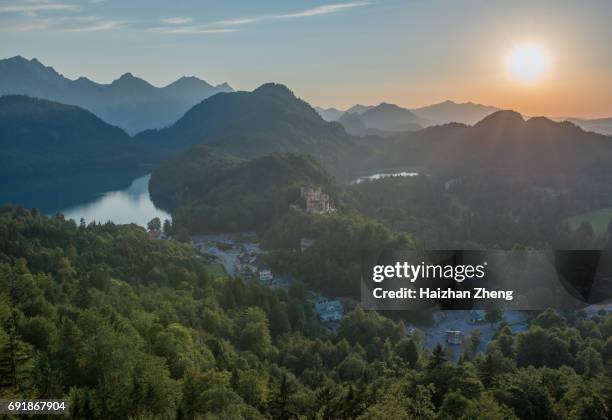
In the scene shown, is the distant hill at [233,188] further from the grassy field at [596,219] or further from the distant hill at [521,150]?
the distant hill at [521,150]

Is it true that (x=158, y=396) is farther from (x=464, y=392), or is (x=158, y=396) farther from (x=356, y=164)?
(x=356, y=164)

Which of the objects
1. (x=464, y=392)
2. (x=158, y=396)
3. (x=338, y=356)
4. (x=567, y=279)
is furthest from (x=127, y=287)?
(x=567, y=279)

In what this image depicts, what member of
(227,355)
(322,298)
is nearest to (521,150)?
(322,298)

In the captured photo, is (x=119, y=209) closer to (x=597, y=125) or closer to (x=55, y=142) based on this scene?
(x=55, y=142)

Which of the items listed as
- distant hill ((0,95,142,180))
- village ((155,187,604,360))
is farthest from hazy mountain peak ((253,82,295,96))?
village ((155,187,604,360))

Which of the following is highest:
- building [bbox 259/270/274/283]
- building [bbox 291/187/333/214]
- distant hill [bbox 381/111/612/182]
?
distant hill [bbox 381/111/612/182]

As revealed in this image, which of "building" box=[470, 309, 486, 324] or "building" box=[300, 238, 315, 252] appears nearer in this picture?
"building" box=[470, 309, 486, 324]

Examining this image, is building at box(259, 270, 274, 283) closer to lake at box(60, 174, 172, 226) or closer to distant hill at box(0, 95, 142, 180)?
lake at box(60, 174, 172, 226)

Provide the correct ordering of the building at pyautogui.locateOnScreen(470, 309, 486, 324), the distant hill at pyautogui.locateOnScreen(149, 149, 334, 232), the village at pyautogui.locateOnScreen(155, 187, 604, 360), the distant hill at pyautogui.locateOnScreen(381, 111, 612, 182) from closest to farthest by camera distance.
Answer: the village at pyautogui.locateOnScreen(155, 187, 604, 360) → the building at pyautogui.locateOnScreen(470, 309, 486, 324) → the distant hill at pyautogui.locateOnScreen(149, 149, 334, 232) → the distant hill at pyautogui.locateOnScreen(381, 111, 612, 182)
